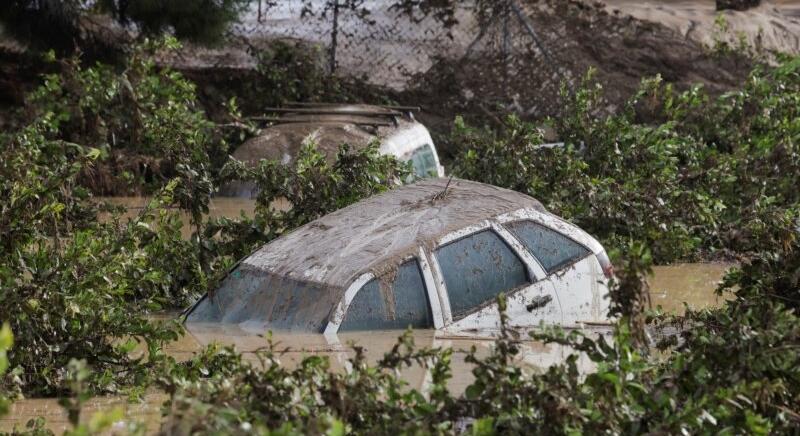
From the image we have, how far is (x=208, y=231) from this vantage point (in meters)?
12.3

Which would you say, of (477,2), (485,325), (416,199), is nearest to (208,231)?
(416,199)

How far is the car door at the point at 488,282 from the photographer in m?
9.53

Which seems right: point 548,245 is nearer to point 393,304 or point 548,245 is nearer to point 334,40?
point 393,304

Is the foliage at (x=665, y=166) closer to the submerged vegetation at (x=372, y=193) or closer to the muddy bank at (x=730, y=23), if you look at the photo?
the submerged vegetation at (x=372, y=193)

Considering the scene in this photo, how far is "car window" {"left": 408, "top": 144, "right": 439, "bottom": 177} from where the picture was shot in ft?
51.1

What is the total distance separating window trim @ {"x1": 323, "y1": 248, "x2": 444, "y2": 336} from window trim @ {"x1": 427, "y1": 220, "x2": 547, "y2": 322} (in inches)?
1.8

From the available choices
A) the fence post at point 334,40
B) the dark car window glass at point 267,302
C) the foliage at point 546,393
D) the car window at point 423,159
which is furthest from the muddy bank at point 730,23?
the foliage at point 546,393

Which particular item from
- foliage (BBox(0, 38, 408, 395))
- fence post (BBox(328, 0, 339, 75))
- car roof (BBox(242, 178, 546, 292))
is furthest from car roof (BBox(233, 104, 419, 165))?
fence post (BBox(328, 0, 339, 75))

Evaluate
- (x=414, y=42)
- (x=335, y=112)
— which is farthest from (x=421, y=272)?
(x=414, y=42)

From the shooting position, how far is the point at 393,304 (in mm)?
9383

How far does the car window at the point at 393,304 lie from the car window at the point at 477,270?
21cm

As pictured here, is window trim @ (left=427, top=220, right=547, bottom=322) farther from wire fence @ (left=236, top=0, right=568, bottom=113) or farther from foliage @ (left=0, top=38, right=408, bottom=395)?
wire fence @ (left=236, top=0, right=568, bottom=113)

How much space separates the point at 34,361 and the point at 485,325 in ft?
9.61

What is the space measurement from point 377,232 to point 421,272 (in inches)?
21.5
